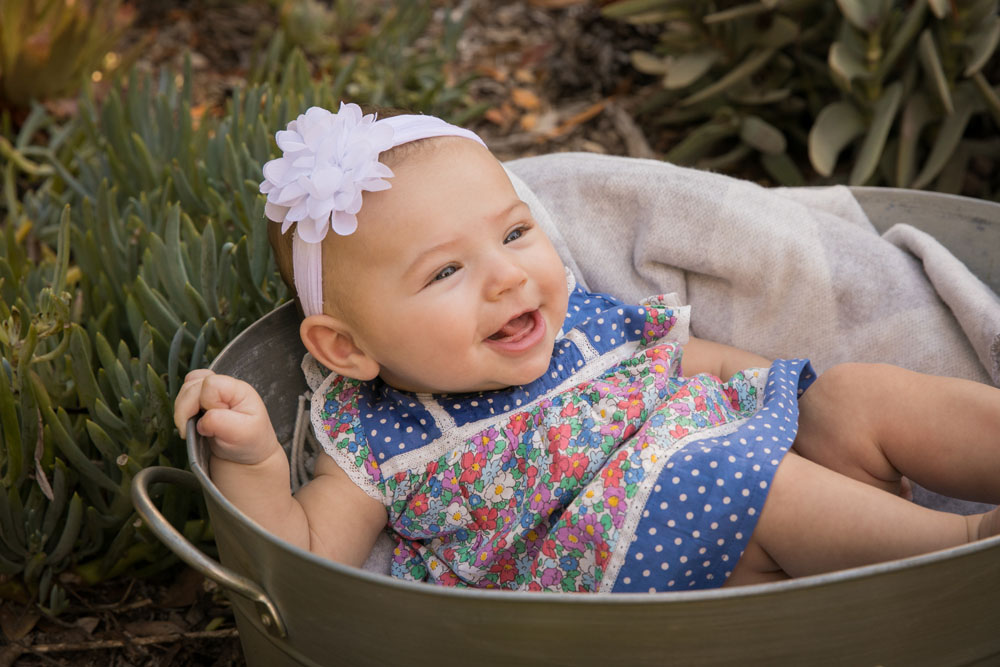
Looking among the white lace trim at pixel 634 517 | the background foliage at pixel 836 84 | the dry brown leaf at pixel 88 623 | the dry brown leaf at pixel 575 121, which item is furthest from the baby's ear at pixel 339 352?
the dry brown leaf at pixel 575 121

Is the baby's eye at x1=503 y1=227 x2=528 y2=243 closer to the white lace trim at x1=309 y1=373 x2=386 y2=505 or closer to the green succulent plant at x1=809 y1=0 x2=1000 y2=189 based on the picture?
the white lace trim at x1=309 y1=373 x2=386 y2=505

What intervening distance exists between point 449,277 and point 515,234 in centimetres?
13

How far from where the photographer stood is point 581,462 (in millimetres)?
1348

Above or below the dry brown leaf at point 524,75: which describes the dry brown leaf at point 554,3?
above

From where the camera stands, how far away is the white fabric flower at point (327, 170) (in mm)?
1248

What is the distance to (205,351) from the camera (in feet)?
5.15

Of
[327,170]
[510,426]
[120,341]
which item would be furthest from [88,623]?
[327,170]

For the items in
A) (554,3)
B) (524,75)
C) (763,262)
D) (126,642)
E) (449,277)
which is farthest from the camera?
(554,3)

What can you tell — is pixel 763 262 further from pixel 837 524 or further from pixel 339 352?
pixel 339 352

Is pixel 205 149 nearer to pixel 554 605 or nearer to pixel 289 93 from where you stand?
pixel 289 93

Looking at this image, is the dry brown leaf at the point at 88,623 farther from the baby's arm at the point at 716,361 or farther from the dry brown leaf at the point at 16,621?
the baby's arm at the point at 716,361

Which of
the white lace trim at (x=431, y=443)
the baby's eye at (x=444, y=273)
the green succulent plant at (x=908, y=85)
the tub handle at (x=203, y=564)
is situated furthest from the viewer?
the green succulent plant at (x=908, y=85)

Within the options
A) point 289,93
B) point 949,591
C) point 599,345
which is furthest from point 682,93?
point 949,591

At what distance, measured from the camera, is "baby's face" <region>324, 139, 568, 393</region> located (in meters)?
1.29
